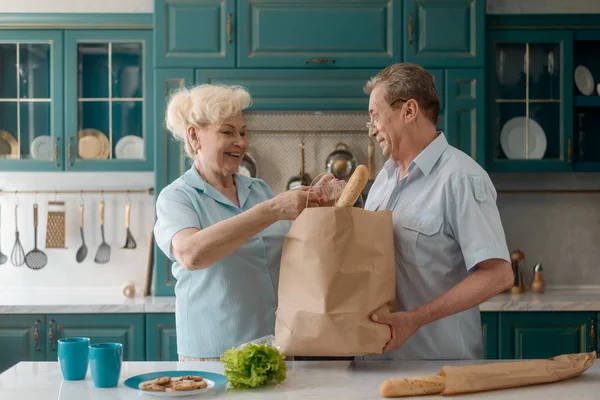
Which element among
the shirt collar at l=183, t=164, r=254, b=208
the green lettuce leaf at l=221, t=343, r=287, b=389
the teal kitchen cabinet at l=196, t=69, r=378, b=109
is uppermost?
the teal kitchen cabinet at l=196, t=69, r=378, b=109

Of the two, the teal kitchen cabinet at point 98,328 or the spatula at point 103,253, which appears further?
the spatula at point 103,253

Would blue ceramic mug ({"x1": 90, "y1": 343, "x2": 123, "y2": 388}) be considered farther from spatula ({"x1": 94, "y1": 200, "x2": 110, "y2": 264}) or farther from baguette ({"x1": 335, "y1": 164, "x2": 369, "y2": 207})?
spatula ({"x1": 94, "y1": 200, "x2": 110, "y2": 264})

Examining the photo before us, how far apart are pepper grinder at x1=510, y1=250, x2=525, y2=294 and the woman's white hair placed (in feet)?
6.96

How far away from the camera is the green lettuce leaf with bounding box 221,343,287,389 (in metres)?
1.63

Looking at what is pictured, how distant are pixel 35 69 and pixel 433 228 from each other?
2639mm

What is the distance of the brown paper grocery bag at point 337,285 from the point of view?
175cm

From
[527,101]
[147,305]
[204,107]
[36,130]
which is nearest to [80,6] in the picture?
[36,130]

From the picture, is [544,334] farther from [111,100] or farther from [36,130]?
[36,130]

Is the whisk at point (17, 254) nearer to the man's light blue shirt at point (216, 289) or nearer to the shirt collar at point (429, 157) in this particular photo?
the man's light blue shirt at point (216, 289)

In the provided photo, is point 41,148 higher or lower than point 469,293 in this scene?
higher

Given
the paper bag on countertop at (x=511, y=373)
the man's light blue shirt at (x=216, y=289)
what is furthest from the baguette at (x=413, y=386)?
the man's light blue shirt at (x=216, y=289)

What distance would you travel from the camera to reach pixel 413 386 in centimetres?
158

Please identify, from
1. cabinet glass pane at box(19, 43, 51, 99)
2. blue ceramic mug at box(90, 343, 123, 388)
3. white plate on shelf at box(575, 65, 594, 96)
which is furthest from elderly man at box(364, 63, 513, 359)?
cabinet glass pane at box(19, 43, 51, 99)

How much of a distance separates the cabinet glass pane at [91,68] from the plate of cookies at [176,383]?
2.43m
